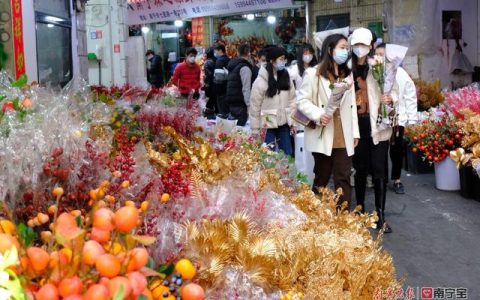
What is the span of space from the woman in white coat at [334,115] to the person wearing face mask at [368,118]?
11.0 inches

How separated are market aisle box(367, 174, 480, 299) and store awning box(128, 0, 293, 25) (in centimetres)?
896

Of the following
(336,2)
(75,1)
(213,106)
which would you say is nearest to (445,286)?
(75,1)

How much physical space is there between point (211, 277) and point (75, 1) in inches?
317

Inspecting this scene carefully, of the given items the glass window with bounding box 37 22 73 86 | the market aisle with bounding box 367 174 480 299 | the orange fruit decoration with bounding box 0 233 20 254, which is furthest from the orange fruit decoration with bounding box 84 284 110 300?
the glass window with bounding box 37 22 73 86

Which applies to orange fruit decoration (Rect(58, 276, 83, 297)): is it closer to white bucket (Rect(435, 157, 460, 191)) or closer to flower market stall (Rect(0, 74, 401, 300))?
flower market stall (Rect(0, 74, 401, 300))

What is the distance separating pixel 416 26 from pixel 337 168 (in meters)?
7.68

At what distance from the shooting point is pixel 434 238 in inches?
241

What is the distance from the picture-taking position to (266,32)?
686 inches

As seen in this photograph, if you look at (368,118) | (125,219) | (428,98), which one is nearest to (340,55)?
(368,118)

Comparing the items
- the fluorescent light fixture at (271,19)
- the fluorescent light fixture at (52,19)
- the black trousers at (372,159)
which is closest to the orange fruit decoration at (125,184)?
the black trousers at (372,159)

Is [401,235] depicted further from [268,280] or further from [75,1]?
[75,1]

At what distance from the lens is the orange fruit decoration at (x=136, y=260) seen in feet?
5.56

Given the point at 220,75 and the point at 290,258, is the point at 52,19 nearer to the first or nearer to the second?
the point at 220,75

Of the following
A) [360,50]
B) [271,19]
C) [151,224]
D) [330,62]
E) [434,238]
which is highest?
[271,19]
